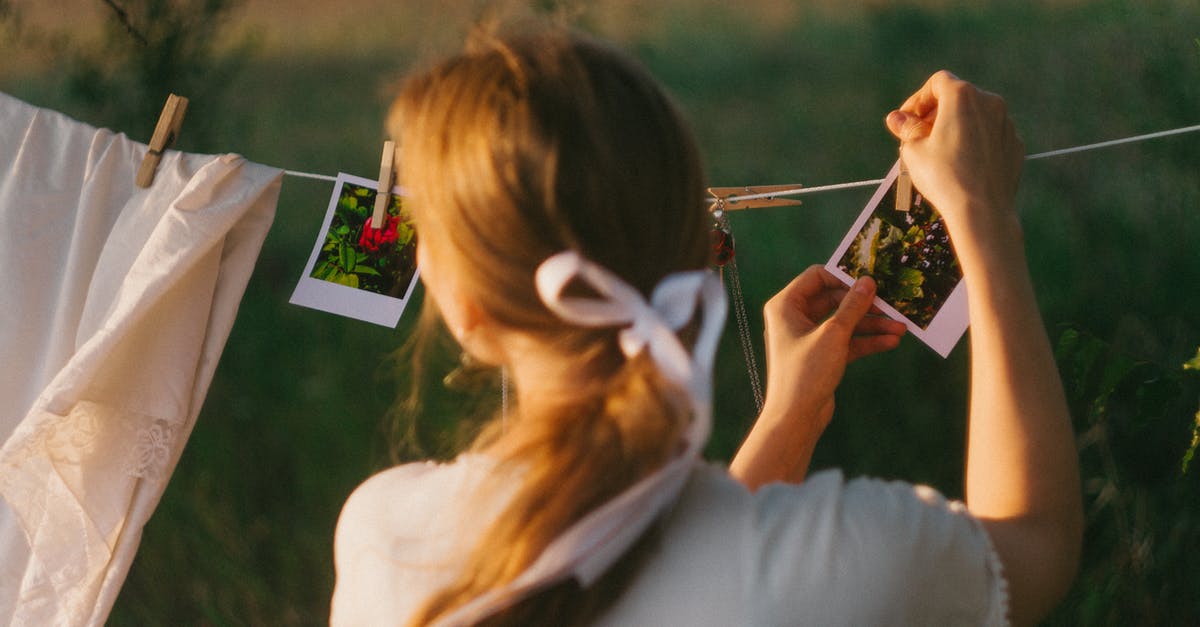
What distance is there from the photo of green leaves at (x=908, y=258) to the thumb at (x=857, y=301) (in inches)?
0.8

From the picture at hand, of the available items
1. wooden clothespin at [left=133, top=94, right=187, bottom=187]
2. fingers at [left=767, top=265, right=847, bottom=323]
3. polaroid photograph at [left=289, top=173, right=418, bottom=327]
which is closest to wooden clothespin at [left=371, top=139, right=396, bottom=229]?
polaroid photograph at [left=289, top=173, right=418, bottom=327]

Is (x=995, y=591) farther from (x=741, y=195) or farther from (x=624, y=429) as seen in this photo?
(x=741, y=195)

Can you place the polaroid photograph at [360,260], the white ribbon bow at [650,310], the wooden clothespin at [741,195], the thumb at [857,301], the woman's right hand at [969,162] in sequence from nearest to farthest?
1. the white ribbon bow at [650,310]
2. the woman's right hand at [969,162]
3. the thumb at [857,301]
4. the wooden clothespin at [741,195]
5. the polaroid photograph at [360,260]

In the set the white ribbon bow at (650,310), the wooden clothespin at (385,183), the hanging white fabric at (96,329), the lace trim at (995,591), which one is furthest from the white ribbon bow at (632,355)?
the hanging white fabric at (96,329)

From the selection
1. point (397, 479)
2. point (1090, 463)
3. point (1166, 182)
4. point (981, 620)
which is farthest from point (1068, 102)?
point (397, 479)

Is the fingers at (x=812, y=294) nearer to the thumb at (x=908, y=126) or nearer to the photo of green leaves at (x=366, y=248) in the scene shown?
the thumb at (x=908, y=126)

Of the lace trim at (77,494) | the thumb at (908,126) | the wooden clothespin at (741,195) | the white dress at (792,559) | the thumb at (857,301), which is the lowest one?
the lace trim at (77,494)

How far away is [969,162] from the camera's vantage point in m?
0.73

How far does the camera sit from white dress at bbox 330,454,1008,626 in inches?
22.7

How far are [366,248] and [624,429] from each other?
27.4 inches

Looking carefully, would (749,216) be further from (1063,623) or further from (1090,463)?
(1063,623)

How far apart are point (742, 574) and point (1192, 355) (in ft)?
3.04

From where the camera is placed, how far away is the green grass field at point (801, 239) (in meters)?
1.25

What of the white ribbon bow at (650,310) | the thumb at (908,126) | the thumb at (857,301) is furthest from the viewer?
the thumb at (857,301)
